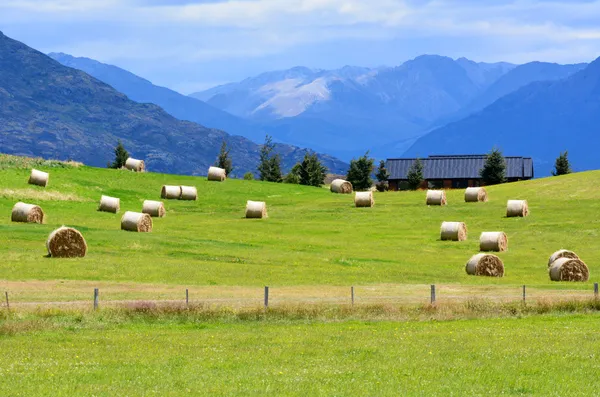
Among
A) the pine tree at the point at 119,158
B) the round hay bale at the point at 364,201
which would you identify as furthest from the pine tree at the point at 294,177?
the round hay bale at the point at 364,201

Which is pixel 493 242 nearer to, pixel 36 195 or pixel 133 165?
pixel 36 195

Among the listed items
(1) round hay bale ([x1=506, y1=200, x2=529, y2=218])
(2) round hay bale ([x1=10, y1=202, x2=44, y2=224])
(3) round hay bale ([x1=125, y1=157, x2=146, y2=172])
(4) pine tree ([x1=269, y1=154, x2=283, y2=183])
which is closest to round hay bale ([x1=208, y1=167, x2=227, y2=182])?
(3) round hay bale ([x1=125, y1=157, x2=146, y2=172])

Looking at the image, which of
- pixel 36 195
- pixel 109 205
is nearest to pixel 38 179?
pixel 36 195

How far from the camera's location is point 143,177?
112 metres

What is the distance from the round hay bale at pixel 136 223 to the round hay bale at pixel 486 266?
24.8 m

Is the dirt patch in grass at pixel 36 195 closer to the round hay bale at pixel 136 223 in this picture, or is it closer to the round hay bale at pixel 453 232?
the round hay bale at pixel 136 223

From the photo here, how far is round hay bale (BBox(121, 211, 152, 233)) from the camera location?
69188 millimetres

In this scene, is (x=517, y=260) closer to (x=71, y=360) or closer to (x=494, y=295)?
(x=494, y=295)

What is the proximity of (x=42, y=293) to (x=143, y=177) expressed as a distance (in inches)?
2799

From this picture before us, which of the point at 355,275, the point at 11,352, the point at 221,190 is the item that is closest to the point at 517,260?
the point at 355,275

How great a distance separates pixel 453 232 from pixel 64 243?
28.3 meters

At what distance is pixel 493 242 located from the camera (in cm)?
6475

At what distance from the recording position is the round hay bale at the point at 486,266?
180 ft

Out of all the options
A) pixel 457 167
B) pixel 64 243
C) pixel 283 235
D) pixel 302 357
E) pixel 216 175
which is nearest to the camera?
pixel 302 357
